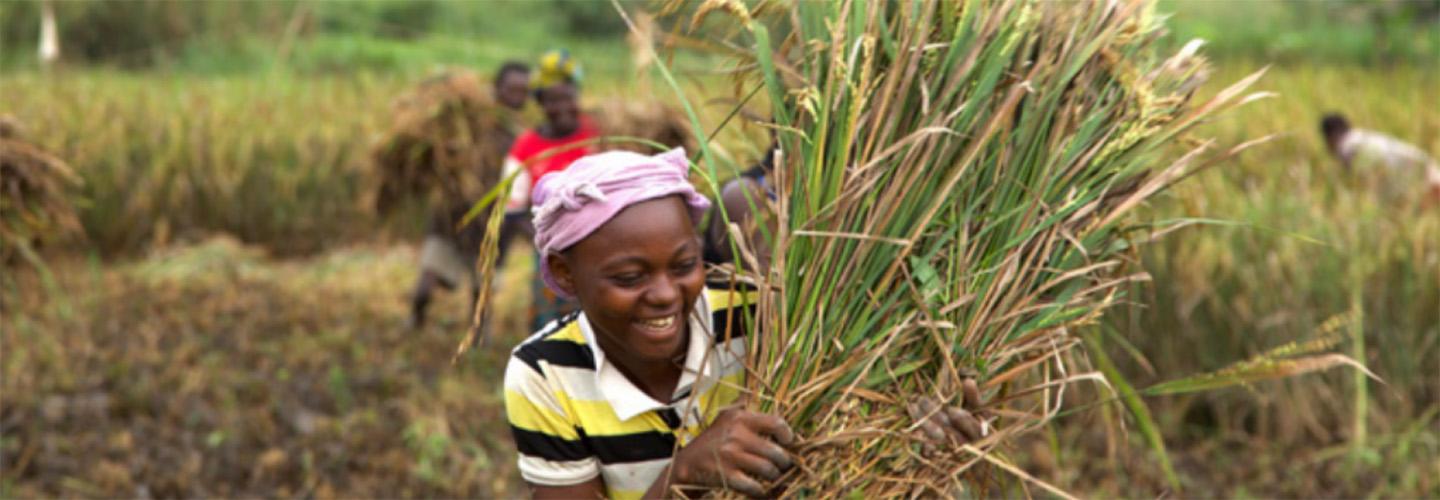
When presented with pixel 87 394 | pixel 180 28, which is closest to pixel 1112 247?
pixel 87 394

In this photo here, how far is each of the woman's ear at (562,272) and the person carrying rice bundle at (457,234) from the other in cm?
393

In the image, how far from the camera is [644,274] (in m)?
2.07

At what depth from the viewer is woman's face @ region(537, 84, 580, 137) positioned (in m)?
5.64

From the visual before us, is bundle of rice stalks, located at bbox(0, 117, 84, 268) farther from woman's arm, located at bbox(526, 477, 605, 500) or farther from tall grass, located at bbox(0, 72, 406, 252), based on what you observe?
tall grass, located at bbox(0, 72, 406, 252)

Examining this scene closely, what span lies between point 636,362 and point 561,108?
3519 mm

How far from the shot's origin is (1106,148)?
2.25 metres

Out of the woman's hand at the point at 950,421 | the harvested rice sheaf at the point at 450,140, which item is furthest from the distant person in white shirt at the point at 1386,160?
the woman's hand at the point at 950,421

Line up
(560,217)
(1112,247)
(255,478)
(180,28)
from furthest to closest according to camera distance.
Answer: (180,28) < (255,478) < (1112,247) < (560,217)

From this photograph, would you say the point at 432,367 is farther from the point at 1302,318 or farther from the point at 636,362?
the point at 636,362

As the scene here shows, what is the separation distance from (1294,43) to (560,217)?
12510 millimetres

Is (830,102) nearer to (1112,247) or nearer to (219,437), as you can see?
(1112,247)

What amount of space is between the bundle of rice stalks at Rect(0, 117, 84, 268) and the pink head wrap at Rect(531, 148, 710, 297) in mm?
2541

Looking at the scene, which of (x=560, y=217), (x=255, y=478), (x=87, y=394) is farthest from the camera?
(x=87, y=394)

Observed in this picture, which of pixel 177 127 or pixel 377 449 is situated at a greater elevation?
pixel 177 127
